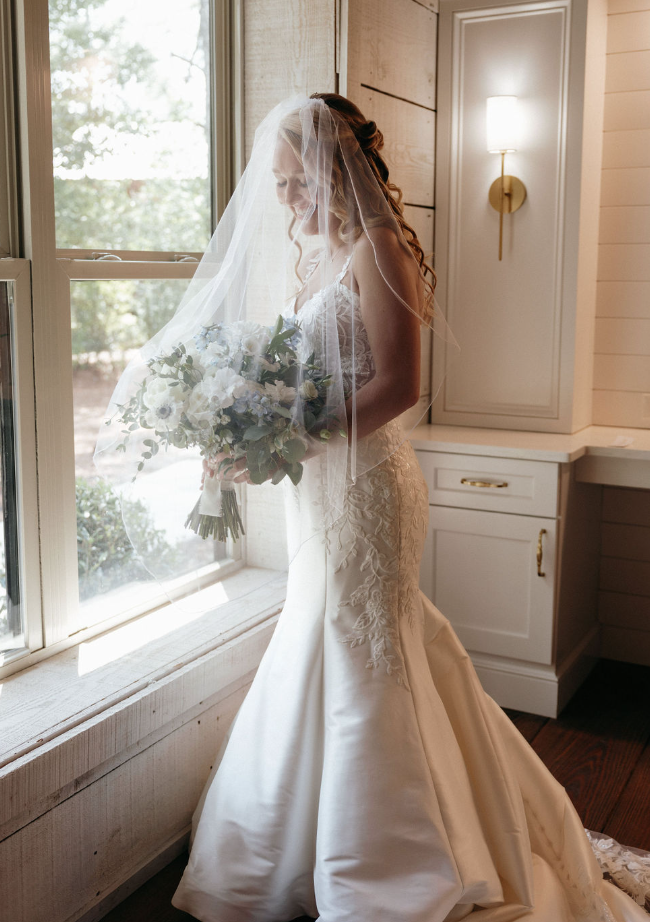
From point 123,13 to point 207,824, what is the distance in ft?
6.62

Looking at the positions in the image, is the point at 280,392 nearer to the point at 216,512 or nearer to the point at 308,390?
the point at 308,390

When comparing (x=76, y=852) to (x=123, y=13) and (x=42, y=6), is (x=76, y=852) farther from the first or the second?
(x=123, y=13)

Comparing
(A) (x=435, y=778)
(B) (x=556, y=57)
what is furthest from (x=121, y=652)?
(B) (x=556, y=57)

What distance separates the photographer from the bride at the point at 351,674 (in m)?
1.84

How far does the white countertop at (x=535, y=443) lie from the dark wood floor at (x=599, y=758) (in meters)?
0.94

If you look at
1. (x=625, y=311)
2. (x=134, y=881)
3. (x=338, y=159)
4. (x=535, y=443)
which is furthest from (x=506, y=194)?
(x=134, y=881)

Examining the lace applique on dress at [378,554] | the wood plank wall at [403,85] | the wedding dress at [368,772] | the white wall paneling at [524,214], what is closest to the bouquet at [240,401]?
the wedding dress at [368,772]

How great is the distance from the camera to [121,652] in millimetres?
2287

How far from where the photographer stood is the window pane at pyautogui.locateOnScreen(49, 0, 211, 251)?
2.13 m

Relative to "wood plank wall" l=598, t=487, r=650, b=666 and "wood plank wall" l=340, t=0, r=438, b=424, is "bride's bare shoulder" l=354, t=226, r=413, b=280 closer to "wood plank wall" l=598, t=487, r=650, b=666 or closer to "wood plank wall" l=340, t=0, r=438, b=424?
"wood plank wall" l=340, t=0, r=438, b=424

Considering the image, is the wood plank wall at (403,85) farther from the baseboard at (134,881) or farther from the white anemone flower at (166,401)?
the baseboard at (134,881)

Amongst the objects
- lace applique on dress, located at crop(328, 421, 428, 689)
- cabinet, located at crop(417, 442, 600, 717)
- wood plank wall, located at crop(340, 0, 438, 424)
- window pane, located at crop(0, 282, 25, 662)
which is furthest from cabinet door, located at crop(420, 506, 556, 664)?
window pane, located at crop(0, 282, 25, 662)

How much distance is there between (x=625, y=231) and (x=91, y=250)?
212 centimetres

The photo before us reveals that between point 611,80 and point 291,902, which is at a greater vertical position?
point 611,80
